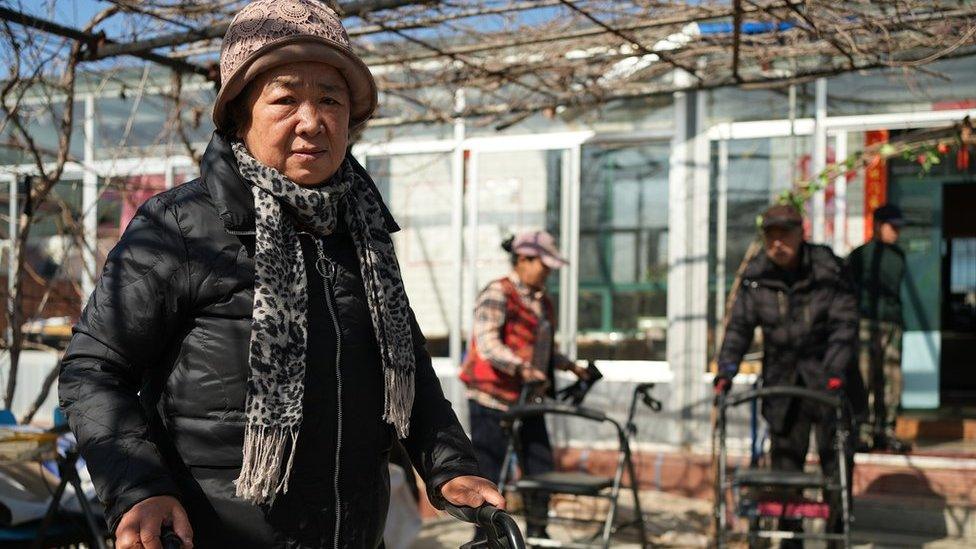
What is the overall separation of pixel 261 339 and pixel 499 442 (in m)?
4.39

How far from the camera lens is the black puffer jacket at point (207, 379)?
2008 millimetres

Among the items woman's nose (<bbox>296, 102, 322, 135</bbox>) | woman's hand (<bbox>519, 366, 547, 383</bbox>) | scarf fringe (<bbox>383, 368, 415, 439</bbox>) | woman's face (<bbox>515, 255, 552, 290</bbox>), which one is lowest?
woman's hand (<bbox>519, 366, 547, 383</bbox>)

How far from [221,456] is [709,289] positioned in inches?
309

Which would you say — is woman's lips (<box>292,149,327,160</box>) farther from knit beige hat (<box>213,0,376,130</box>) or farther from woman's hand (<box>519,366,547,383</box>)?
woman's hand (<box>519,366,547,383</box>)

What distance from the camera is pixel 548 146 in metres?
Answer: 10.1

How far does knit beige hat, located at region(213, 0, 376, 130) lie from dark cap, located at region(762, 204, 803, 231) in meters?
4.31

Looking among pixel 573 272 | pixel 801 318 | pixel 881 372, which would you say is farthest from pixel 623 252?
pixel 801 318

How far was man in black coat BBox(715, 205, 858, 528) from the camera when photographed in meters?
6.25

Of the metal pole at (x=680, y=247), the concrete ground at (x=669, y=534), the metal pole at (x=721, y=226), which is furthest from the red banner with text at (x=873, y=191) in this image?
the concrete ground at (x=669, y=534)

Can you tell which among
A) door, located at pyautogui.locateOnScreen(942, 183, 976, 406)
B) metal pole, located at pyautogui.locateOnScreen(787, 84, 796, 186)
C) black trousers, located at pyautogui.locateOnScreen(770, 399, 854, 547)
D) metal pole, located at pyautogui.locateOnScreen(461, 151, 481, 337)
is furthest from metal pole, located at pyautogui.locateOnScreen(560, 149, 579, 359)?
black trousers, located at pyautogui.locateOnScreen(770, 399, 854, 547)

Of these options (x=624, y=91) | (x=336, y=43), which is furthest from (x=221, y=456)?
(x=624, y=91)

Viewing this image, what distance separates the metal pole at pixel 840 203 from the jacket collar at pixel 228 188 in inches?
300

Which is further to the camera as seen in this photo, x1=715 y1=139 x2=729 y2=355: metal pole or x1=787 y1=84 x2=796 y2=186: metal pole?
x1=715 y1=139 x2=729 y2=355: metal pole

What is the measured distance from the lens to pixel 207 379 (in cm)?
209
